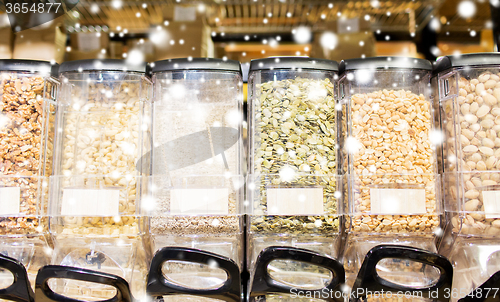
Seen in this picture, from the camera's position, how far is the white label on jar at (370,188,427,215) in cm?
82

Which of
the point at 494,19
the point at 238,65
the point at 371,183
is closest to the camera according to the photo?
the point at 371,183

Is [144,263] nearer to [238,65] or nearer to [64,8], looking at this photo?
[238,65]

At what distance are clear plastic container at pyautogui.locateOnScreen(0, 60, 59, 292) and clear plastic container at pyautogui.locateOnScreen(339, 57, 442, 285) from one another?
79 centimetres

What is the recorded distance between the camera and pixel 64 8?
1.13 meters

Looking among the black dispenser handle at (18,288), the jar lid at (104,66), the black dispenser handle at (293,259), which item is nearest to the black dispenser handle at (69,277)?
the black dispenser handle at (18,288)

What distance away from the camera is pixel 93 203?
83 centimetres

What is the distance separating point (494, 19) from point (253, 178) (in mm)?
962

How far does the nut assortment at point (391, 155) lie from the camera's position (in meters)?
0.83

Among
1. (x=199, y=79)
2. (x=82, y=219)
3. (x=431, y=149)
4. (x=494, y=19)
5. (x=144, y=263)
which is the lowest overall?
(x=144, y=263)

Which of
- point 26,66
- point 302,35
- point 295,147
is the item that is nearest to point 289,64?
point 295,147

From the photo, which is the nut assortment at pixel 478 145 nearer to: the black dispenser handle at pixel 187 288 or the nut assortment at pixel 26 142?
the black dispenser handle at pixel 187 288

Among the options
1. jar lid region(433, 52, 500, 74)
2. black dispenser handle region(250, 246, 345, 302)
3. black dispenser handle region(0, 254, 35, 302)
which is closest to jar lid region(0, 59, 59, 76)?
black dispenser handle region(0, 254, 35, 302)

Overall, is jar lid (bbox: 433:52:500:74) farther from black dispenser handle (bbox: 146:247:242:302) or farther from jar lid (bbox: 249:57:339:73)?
black dispenser handle (bbox: 146:247:242:302)

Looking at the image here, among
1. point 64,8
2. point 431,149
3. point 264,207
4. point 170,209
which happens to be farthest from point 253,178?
point 64,8
